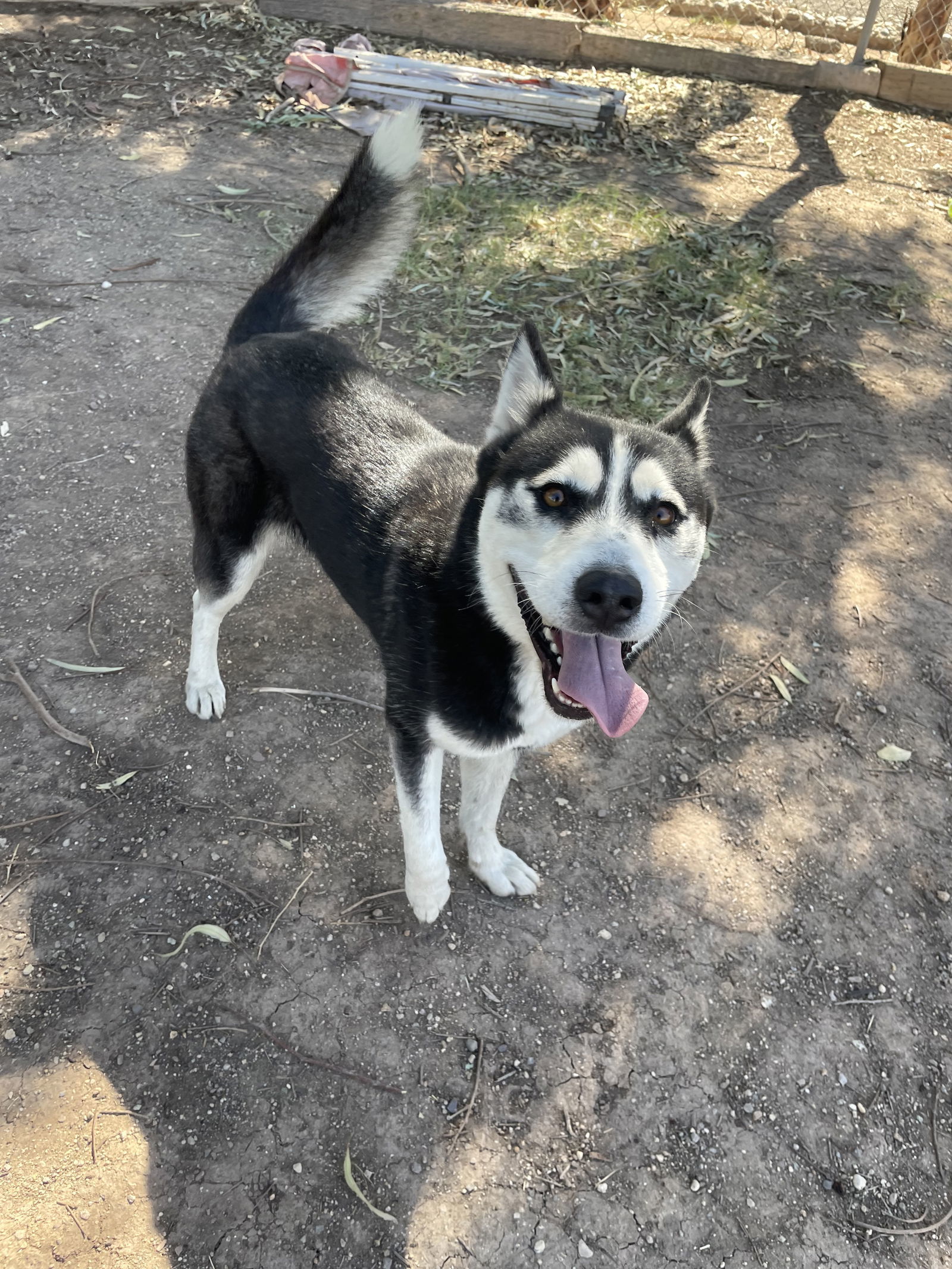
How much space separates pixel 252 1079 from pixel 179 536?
2637mm

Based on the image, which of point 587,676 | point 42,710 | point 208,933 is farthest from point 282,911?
point 587,676

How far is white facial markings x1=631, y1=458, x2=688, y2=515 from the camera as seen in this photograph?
7.45 feet

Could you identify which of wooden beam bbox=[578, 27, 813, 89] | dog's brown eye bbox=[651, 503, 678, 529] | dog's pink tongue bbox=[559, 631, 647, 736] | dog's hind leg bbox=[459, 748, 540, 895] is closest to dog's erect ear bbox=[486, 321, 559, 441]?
dog's brown eye bbox=[651, 503, 678, 529]

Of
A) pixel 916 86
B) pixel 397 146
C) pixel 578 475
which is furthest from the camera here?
pixel 916 86

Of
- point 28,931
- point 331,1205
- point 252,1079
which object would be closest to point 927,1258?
point 331,1205

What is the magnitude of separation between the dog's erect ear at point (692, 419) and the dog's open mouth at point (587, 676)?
2.61ft

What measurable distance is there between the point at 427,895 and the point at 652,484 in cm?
154

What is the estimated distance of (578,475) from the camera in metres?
2.25

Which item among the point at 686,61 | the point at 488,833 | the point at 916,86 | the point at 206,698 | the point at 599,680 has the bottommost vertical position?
the point at 206,698

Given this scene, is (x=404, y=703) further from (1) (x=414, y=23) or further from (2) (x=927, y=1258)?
(1) (x=414, y=23)

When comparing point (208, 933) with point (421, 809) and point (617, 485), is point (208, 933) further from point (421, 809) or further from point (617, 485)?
point (617, 485)

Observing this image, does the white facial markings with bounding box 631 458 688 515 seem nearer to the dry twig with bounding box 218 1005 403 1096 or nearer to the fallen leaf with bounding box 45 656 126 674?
the dry twig with bounding box 218 1005 403 1096

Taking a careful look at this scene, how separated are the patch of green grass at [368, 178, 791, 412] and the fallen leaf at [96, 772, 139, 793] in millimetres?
3051

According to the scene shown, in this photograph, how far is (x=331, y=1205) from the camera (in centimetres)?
233
